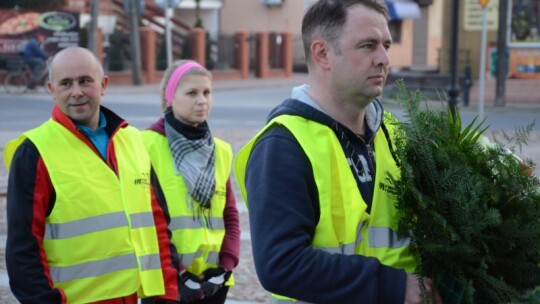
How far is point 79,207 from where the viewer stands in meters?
3.81

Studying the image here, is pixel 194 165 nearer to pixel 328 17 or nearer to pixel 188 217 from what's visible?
pixel 188 217

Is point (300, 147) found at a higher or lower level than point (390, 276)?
higher

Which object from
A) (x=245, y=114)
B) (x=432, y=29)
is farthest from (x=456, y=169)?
(x=432, y=29)

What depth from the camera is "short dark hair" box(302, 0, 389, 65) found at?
9.20ft

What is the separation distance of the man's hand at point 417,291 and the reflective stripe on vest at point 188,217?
2.25 m

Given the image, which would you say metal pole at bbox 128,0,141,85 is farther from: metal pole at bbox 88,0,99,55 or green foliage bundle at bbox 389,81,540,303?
green foliage bundle at bbox 389,81,540,303

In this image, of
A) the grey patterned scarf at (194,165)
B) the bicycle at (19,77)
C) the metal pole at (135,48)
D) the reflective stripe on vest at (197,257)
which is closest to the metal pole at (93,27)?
the metal pole at (135,48)

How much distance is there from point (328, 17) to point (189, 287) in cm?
220

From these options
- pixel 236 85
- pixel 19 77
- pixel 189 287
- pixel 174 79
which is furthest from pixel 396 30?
pixel 189 287

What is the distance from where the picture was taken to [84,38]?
3425 centimetres

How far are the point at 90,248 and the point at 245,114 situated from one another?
19.1 meters

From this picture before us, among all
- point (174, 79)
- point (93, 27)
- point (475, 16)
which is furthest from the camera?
point (93, 27)

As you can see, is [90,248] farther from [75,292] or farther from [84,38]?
[84,38]

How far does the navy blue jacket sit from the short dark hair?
1.02 ft
